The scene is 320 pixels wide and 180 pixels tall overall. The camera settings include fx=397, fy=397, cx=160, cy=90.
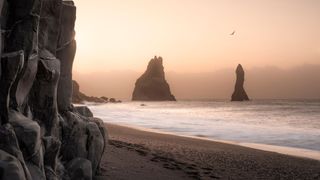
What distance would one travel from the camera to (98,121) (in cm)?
1238

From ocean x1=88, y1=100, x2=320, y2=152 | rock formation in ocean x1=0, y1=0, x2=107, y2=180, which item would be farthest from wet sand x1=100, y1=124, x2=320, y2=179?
ocean x1=88, y1=100, x2=320, y2=152

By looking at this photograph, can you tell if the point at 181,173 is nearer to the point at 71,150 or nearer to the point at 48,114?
the point at 71,150

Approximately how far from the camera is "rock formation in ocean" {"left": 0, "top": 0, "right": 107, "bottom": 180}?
7.69m

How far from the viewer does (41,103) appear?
9469mm

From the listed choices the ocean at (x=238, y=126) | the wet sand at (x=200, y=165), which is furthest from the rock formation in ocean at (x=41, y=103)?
the ocean at (x=238, y=126)

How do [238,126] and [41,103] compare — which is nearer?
[41,103]

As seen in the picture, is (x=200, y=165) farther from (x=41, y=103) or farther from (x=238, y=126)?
(x=238, y=126)

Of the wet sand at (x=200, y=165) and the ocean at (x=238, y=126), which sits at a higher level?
the wet sand at (x=200, y=165)

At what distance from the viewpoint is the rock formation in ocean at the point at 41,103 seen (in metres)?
7.69

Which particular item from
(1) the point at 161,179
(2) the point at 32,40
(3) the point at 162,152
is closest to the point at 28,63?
(2) the point at 32,40

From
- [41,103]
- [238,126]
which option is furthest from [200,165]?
[238,126]

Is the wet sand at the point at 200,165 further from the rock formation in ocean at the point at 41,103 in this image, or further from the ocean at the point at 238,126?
the ocean at the point at 238,126

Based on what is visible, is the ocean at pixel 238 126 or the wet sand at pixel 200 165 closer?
the wet sand at pixel 200 165

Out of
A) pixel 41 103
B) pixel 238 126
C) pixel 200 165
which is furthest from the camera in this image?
pixel 238 126
